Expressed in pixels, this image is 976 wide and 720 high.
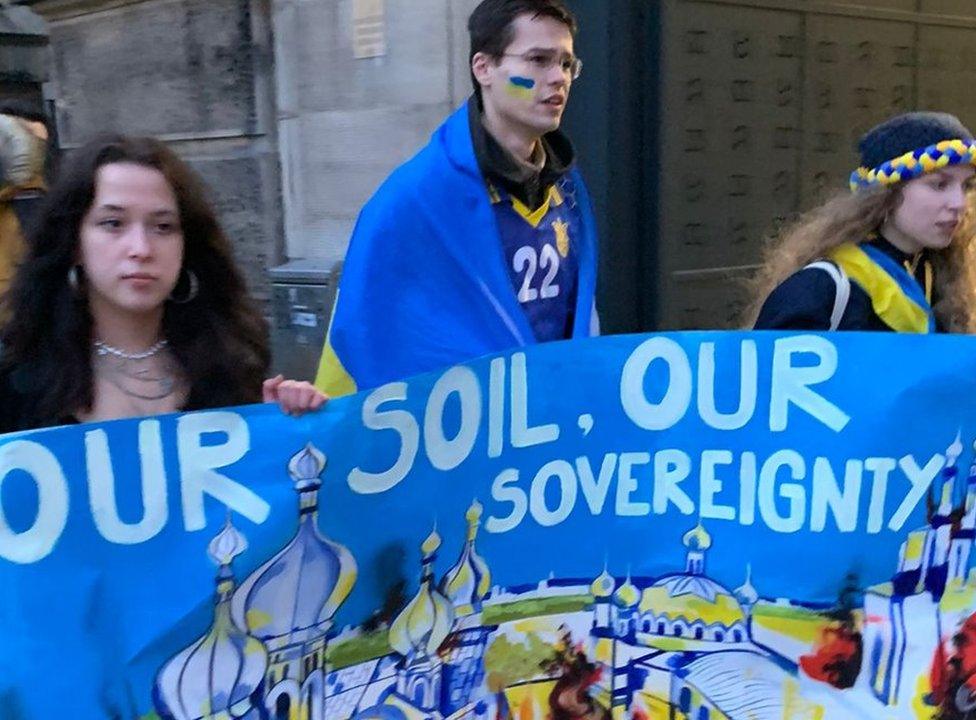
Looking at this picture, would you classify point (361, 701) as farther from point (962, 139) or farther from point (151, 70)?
point (151, 70)

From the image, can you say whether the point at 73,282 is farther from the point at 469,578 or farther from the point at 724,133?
the point at 724,133

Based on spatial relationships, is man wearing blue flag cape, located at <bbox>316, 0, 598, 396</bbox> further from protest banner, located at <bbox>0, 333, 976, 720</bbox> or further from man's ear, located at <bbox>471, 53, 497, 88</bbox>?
protest banner, located at <bbox>0, 333, 976, 720</bbox>

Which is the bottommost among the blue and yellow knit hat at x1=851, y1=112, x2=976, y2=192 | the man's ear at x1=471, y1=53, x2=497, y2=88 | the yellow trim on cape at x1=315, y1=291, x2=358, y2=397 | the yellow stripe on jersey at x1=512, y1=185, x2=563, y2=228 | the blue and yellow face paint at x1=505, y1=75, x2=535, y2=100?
the yellow trim on cape at x1=315, y1=291, x2=358, y2=397

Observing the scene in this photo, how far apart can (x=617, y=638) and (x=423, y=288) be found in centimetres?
103

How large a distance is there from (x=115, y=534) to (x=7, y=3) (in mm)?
8207

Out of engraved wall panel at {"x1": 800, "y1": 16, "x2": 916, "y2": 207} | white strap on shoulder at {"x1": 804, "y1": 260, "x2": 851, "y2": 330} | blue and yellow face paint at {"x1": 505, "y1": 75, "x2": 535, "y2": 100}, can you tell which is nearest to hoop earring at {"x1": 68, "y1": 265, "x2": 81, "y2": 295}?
blue and yellow face paint at {"x1": 505, "y1": 75, "x2": 535, "y2": 100}

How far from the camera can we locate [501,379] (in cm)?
207

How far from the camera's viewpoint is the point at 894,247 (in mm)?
2609

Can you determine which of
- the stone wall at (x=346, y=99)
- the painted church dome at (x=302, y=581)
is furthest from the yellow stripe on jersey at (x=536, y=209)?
the stone wall at (x=346, y=99)

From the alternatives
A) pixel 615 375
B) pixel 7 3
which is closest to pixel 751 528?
pixel 615 375

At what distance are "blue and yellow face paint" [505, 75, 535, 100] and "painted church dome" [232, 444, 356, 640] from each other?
50.5 inches

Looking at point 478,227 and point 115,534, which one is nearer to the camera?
point 115,534

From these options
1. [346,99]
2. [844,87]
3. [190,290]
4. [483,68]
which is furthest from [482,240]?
[844,87]

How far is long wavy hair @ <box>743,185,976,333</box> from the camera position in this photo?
8.52 feet
